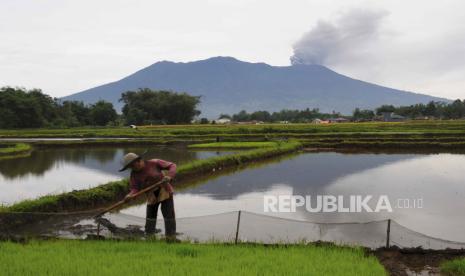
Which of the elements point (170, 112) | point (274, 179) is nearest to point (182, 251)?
point (274, 179)

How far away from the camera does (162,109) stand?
64.6 meters

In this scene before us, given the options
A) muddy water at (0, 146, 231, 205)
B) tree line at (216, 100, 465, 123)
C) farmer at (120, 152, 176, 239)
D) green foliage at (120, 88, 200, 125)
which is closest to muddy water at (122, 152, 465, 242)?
farmer at (120, 152, 176, 239)

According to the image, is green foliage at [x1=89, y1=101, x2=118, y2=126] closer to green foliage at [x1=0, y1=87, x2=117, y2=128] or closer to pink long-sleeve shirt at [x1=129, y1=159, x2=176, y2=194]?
green foliage at [x1=0, y1=87, x2=117, y2=128]

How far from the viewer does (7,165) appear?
18109 millimetres

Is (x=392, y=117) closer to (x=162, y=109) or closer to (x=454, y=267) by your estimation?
(x=162, y=109)

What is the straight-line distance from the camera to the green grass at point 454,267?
15.9ft

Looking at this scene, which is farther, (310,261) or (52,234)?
(52,234)

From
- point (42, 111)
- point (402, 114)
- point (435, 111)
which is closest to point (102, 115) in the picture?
point (42, 111)

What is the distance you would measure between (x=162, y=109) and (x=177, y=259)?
60624mm

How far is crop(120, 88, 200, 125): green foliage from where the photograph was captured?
64.1 meters

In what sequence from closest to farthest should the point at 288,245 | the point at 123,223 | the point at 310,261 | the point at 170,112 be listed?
the point at 310,261
the point at 288,245
the point at 123,223
the point at 170,112

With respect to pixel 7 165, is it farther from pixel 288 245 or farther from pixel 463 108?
pixel 463 108

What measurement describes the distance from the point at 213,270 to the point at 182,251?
2.79 feet

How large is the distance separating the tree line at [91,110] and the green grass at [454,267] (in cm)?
5242
